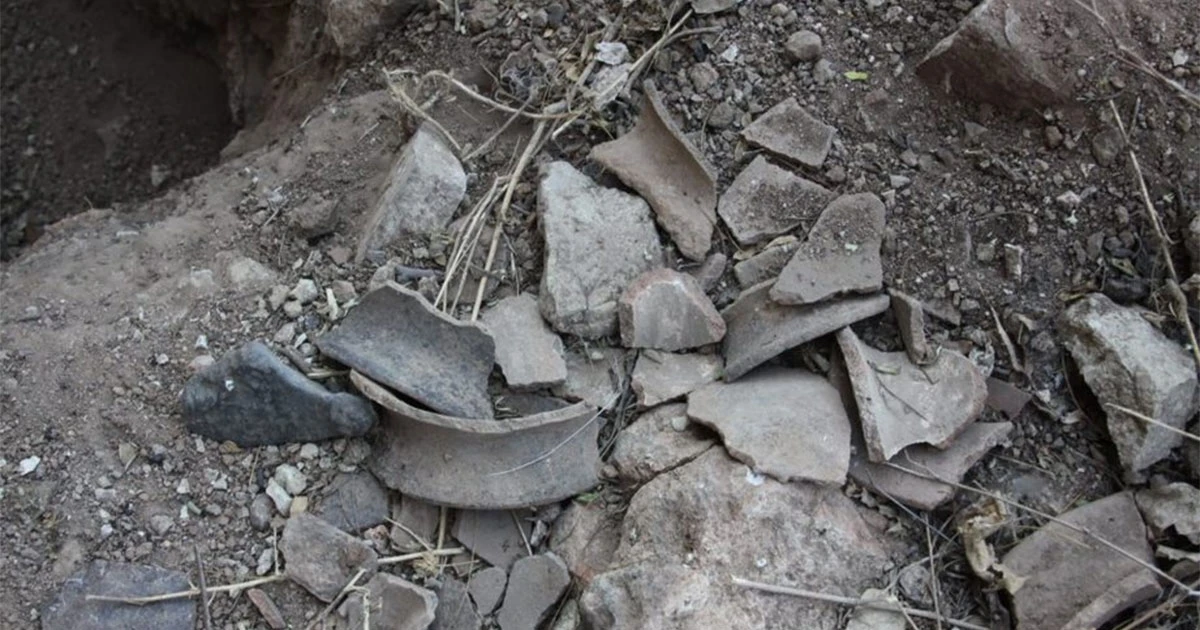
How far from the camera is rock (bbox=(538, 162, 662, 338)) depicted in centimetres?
227

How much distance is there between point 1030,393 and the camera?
221 cm

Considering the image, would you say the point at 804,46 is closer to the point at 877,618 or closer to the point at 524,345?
the point at 524,345

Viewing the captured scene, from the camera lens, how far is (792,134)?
2373mm

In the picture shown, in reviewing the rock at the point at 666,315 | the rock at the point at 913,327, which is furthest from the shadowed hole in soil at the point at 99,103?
the rock at the point at 913,327

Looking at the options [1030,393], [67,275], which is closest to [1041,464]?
[1030,393]

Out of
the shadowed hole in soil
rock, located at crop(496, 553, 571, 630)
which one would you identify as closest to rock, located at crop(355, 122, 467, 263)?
rock, located at crop(496, 553, 571, 630)

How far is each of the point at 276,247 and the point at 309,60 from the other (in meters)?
0.78

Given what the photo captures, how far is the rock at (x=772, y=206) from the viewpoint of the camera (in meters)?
2.34

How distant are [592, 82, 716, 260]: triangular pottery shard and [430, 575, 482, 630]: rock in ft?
2.65

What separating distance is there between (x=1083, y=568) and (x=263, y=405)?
1556 mm

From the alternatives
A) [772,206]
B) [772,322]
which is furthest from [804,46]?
[772,322]

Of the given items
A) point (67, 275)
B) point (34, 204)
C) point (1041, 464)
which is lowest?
point (34, 204)

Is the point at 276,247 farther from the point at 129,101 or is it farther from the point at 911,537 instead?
the point at 129,101

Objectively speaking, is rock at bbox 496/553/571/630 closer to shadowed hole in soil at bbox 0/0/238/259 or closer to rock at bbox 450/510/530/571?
rock at bbox 450/510/530/571
